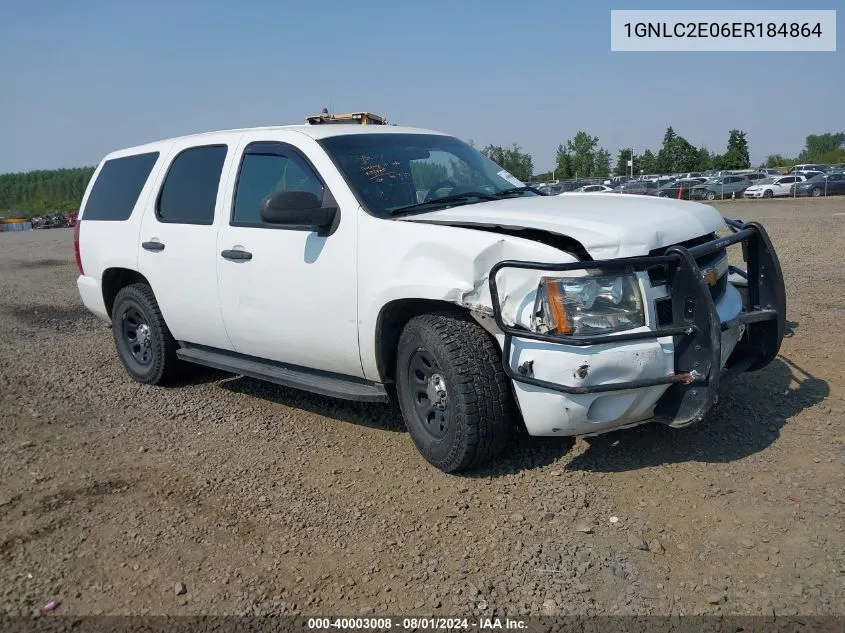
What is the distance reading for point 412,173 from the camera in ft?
15.0

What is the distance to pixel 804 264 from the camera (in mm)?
9883

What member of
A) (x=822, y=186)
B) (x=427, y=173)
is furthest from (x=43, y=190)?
(x=427, y=173)

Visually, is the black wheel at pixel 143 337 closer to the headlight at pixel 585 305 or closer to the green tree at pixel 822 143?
the headlight at pixel 585 305

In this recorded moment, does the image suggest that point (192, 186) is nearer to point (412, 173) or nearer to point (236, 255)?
point (236, 255)

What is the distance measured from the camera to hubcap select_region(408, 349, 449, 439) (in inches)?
151

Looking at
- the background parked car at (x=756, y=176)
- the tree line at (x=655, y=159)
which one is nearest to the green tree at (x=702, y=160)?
the tree line at (x=655, y=159)

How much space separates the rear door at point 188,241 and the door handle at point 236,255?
16 cm

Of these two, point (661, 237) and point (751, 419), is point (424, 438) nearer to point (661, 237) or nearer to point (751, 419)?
point (661, 237)

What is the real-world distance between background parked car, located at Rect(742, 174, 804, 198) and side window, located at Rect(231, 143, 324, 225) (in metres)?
38.0

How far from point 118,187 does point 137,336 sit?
1.25 m

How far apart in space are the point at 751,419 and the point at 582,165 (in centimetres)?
6701

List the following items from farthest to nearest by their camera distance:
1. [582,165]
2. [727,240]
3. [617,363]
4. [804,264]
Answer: [582,165]
[804,264]
[727,240]
[617,363]

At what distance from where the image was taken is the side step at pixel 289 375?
423cm

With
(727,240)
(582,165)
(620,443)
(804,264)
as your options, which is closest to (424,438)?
(620,443)
